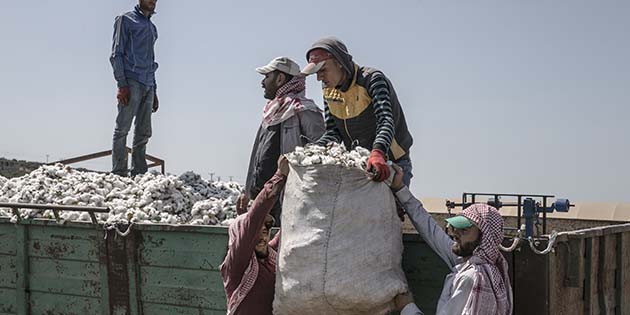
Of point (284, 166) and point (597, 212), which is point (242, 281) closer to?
point (284, 166)

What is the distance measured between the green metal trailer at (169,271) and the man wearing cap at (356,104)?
0.63 meters

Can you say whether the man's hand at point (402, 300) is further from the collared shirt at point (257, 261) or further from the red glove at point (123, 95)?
the red glove at point (123, 95)

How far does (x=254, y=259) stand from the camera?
3814 mm

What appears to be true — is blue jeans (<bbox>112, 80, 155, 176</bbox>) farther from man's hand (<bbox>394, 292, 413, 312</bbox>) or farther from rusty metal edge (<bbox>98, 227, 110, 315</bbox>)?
man's hand (<bbox>394, 292, 413, 312</bbox>)

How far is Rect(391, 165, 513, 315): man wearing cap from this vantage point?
3.10 meters

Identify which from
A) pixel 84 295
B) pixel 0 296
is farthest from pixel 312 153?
pixel 0 296

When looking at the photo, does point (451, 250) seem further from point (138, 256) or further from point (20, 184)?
point (20, 184)

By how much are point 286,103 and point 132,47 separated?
3122 millimetres

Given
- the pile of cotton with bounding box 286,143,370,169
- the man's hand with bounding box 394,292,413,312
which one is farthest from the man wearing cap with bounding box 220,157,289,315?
the man's hand with bounding box 394,292,413,312

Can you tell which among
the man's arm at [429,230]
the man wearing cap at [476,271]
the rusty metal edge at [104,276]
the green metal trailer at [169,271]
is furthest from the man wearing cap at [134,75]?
the man wearing cap at [476,271]

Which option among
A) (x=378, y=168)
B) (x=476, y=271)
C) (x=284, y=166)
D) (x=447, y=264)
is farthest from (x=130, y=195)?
(x=476, y=271)

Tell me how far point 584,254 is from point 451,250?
0.72 m

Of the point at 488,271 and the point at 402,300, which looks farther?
the point at 402,300

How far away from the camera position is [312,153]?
11.7 ft
